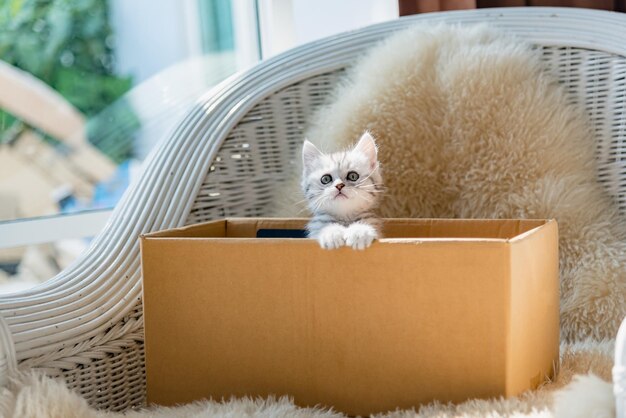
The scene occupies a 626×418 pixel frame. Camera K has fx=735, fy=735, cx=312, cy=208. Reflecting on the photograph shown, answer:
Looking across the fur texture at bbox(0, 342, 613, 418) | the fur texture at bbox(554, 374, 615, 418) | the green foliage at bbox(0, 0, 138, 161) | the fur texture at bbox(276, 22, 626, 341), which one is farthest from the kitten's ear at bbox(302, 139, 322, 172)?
the green foliage at bbox(0, 0, 138, 161)

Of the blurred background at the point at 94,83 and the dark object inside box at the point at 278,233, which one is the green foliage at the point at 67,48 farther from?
the dark object inside box at the point at 278,233

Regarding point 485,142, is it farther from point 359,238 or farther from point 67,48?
point 67,48

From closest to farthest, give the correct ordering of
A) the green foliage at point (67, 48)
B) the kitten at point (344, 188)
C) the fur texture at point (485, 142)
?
the kitten at point (344, 188)
the fur texture at point (485, 142)
the green foliage at point (67, 48)

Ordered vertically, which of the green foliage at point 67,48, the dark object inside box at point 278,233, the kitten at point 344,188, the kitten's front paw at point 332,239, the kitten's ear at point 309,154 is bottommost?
the dark object inside box at point 278,233

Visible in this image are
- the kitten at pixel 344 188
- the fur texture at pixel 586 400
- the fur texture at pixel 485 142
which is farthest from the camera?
the fur texture at pixel 485 142

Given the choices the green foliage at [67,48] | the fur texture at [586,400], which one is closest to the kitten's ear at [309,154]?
the fur texture at [586,400]

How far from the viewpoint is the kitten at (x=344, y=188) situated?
1036 millimetres

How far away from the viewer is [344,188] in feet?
3.38

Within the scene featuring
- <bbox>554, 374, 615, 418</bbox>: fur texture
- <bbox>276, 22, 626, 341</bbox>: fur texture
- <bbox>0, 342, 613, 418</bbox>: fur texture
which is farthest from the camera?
<bbox>276, 22, 626, 341</bbox>: fur texture

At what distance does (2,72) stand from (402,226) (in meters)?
1.37

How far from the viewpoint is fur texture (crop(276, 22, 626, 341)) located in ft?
3.85

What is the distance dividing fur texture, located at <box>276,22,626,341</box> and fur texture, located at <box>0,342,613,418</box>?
0.27 metres

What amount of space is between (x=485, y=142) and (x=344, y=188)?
0.34 metres

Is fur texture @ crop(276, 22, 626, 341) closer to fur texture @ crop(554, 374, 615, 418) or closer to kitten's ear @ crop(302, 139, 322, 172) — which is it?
kitten's ear @ crop(302, 139, 322, 172)
